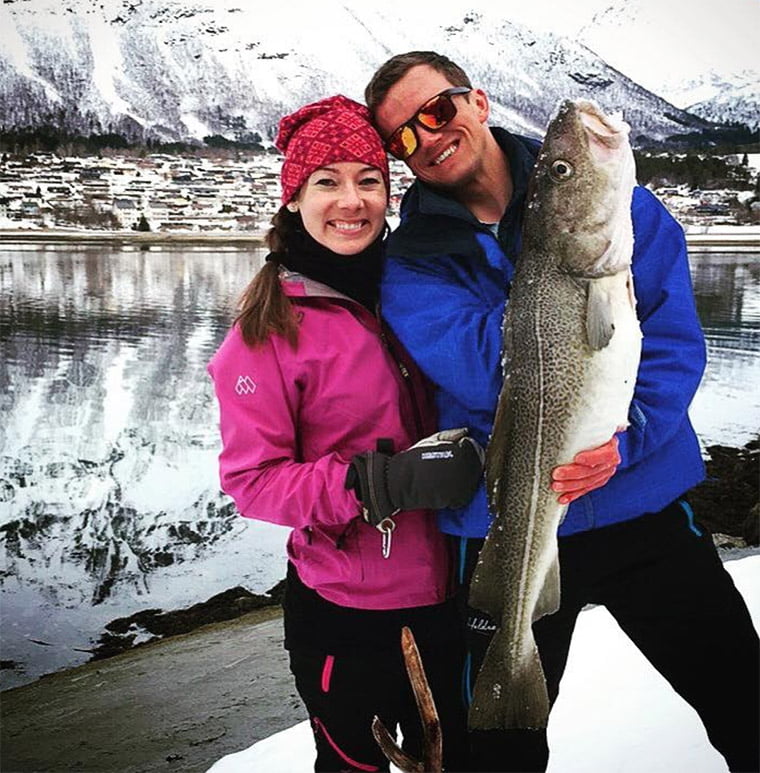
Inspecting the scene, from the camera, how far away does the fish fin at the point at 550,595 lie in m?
1.84

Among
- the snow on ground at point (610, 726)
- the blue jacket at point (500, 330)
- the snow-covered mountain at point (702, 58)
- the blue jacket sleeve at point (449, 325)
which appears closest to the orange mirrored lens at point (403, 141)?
the blue jacket at point (500, 330)

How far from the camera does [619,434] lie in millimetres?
1828

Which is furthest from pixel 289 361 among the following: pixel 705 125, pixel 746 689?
pixel 705 125

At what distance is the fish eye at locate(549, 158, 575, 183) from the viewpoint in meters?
1.71

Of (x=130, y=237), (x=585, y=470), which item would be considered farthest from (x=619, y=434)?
(x=130, y=237)

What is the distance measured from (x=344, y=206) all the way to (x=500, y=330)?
23.0 inches

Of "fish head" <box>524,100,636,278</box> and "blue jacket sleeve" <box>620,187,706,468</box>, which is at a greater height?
"fish head" <box>524,100,636,278</box>

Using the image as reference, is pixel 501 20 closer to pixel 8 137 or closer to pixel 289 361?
pixel 8 137

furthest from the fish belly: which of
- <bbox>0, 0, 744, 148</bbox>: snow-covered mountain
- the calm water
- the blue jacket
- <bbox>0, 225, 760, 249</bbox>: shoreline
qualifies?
<bbox>0, 0, 744, 148</bbox>: snow-covered mountain

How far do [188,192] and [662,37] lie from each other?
69898 mm

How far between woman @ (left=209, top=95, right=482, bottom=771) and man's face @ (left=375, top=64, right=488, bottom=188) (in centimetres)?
13

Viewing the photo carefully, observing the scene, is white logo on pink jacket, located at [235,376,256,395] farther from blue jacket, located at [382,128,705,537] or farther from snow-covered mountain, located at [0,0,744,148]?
snow-covered mountain, located at [0,0,744,148]

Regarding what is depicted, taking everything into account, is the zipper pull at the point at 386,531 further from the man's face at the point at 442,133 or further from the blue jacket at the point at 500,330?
the man's face at the point at 442,133

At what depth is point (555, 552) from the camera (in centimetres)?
183
